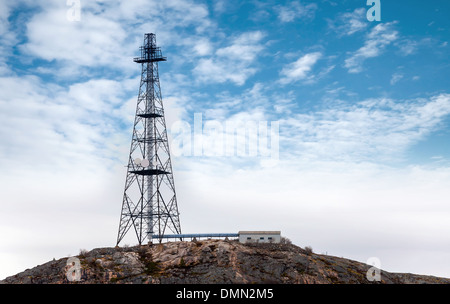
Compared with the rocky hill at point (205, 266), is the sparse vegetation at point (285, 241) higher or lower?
higher

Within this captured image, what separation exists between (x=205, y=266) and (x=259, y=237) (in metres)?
17.3

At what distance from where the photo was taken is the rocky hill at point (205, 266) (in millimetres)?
84125

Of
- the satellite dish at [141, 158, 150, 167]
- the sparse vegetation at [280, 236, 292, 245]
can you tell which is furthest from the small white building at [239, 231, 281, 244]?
the satellite dish at [141, 158, 150, 167]

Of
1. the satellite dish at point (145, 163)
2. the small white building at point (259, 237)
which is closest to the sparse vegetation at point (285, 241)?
the small white building at point (259, 237)

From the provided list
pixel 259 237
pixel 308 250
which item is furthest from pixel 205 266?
pixel 308 250

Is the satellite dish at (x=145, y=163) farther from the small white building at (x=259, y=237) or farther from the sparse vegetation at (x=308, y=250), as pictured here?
the sparse vegetation at (x=308, y=250)

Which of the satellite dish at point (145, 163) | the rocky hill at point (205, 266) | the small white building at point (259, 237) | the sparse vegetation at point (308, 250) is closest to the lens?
the rocky hill at point (205, 266)

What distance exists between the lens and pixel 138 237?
10731 centimetres

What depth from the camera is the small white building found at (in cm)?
9900

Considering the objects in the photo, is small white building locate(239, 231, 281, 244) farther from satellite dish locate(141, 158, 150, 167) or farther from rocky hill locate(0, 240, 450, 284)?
satellite dish locate(141, 158, 150, 167)

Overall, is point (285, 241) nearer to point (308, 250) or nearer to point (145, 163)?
point (308, 250)

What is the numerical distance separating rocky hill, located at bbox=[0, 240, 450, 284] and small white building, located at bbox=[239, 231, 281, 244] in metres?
2.48

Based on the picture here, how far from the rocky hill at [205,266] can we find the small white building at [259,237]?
2482 mm
